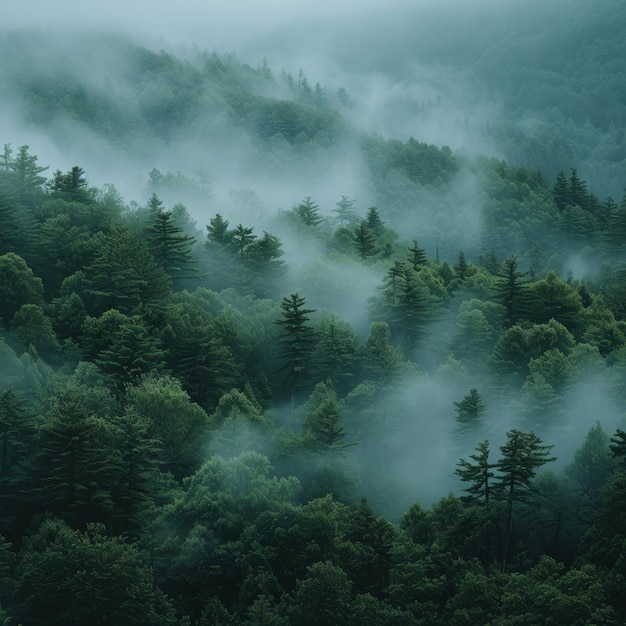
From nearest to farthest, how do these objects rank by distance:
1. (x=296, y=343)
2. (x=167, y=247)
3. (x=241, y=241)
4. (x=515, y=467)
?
(x=515, y=467)
(x=296, y=343)
(x=167, y=247)
(x=241, y=241)

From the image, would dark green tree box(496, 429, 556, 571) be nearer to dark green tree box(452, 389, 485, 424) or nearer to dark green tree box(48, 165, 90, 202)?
dark green tree box(452, 389, 485, 424)

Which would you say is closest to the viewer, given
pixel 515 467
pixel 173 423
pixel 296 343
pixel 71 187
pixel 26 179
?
pixel 515 467

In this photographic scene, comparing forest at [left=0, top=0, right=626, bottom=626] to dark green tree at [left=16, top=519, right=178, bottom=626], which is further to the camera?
forest at [left=0, top=0, right=626, bottom=626]

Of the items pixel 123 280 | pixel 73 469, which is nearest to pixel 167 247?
pixel 123 280

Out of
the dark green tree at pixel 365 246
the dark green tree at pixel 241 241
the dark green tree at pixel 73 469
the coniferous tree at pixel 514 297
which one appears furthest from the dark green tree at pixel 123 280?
the dark green tree at pixel 365 246

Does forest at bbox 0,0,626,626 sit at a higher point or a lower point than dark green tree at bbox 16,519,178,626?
higher

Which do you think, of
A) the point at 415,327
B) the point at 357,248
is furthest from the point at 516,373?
the point at 357,248

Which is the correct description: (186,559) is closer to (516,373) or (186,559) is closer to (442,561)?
(442,561)

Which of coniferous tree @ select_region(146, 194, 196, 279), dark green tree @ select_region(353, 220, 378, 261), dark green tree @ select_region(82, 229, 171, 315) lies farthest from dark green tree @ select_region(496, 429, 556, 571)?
dark green tree @ select_region(353, 220, 378, 261)

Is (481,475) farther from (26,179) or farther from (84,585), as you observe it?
(26,179)

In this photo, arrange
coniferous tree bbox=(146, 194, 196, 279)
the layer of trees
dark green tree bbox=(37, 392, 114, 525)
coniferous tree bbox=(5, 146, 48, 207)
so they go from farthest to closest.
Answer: coniferous tree bbox=(5, 146, 48, 207) < coniferous tree bbox=(146, 194, 196, 279) < dark green tree bbox=(37, 392, 114, 525) < the layer of trees

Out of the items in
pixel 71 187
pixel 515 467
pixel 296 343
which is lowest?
pixel 515 467
